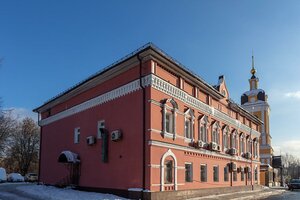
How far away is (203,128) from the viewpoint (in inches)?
934

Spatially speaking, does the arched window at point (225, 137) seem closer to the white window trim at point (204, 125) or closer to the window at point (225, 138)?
the window at point (225, 138)

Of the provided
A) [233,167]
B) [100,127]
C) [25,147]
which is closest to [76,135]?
[100,127]

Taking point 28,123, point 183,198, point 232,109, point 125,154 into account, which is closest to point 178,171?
point 183,198

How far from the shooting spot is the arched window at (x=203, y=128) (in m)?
23.0

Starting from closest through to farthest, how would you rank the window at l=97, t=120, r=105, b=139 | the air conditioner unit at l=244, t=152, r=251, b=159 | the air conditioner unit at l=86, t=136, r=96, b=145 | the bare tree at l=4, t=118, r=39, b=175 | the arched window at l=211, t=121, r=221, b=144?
1. the window at l=97, t=120, r=105, b=139
2. the air conditioner unit at l=86, t=136, r=96, b=145
3. the arched window at l=211, t=121, r=221, b=144
4. the air conditioner unit at l=244, t=152, r=251, b=159
5. the bare tree at l=4, t=118, r=39, b=175

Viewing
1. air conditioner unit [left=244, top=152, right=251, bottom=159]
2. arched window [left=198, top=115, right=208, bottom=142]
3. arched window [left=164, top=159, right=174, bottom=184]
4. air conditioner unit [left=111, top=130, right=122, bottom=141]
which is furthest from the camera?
air conditioner unit [left=244, top=152, right=251, bottom=159]

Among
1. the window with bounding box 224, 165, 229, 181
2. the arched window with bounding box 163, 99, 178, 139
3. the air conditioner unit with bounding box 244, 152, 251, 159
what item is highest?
the arched window with bounding box 163, 99, 178, 139

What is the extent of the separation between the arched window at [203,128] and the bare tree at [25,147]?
119 ft

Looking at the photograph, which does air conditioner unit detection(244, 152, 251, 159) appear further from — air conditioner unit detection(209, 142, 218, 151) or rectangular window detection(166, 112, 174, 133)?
rectangular window detection(166, 112, 174, 133)

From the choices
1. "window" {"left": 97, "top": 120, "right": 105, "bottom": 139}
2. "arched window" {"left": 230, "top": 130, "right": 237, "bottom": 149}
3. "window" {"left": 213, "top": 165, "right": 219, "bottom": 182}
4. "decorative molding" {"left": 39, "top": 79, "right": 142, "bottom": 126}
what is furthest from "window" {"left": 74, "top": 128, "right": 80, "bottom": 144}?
"arched window" {"left": 230, "top": 130, "right": 237, "bottom": 149}

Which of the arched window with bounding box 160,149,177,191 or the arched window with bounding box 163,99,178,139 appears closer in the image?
the arched window with bounding box 160,149,177,191

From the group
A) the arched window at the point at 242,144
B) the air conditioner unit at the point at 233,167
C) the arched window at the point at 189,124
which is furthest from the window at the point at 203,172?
the arched window at the point at 242,144

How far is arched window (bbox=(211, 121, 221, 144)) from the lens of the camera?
2517 cm

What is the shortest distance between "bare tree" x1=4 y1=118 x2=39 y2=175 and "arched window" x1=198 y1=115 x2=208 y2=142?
1427 inches
